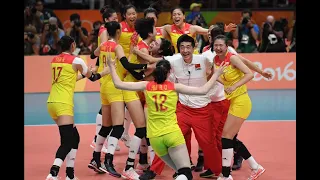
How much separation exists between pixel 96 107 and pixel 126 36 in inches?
235

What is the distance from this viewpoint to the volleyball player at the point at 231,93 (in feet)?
29.7

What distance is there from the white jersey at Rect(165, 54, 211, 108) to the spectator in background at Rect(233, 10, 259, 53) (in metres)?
10.1

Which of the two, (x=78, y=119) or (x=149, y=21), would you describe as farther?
(x=78, y=119)

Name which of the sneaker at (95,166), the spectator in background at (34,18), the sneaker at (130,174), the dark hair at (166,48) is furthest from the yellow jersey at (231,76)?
the spectator in background at (34,18)

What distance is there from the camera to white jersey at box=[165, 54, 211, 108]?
9.21 meters

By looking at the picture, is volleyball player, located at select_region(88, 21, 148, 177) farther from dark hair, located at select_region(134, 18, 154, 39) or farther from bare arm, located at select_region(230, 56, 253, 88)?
bare arm, located at select_region(230, 56, 253, 88)

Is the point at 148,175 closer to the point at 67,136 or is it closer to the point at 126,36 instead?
the point at 67,136

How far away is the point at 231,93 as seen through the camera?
9.16 metres

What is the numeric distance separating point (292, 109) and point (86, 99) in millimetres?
5277

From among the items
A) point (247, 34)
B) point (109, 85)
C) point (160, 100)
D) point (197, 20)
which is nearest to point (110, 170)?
point (109, 85)
